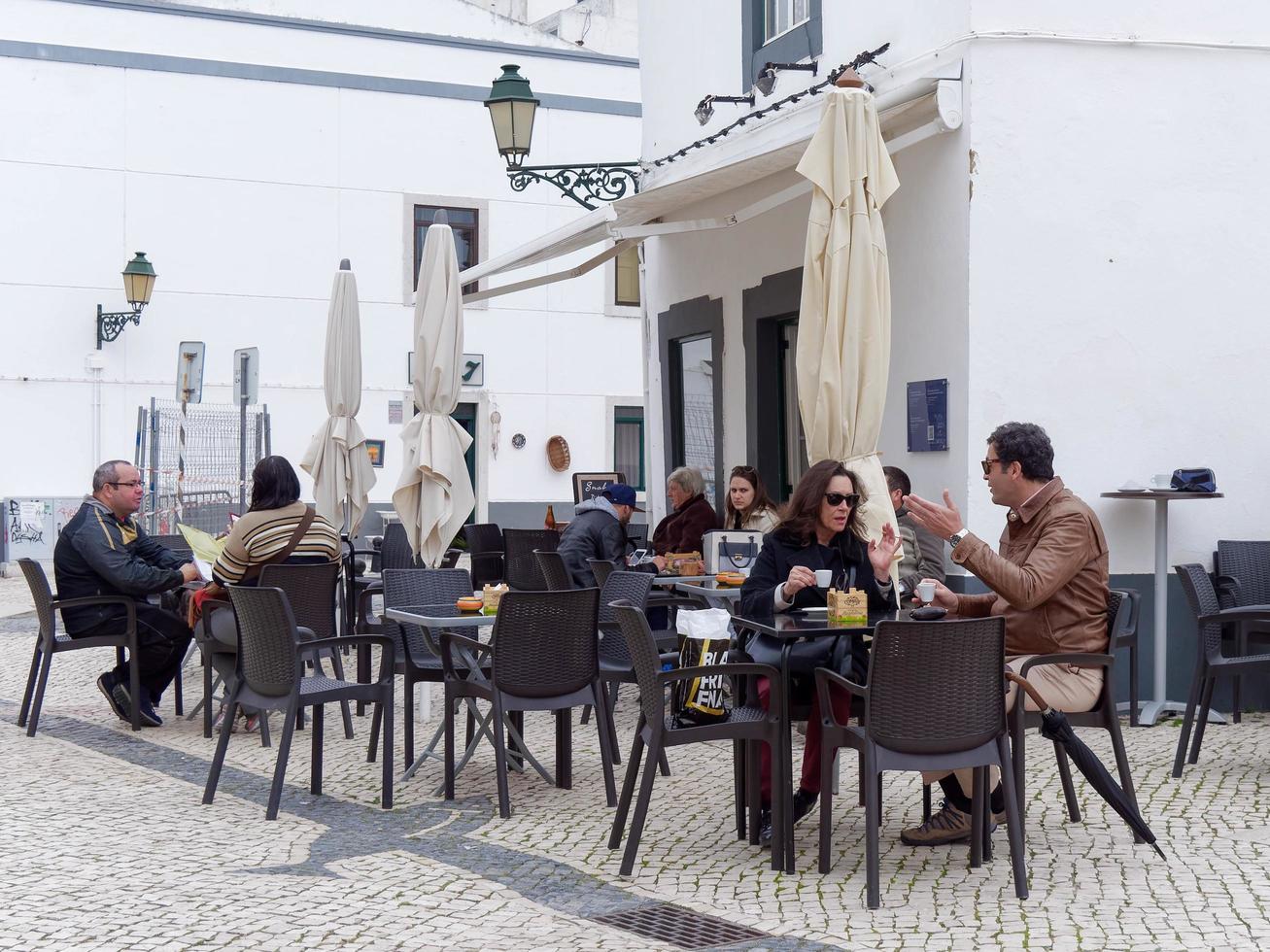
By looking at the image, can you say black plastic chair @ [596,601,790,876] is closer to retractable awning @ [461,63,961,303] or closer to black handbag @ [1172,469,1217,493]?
black handbag @ [1172,469,1217,493]

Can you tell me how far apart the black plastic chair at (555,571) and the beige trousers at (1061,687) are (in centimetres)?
365

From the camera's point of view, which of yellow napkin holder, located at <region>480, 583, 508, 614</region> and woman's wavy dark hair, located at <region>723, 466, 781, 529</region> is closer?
yellow napkin holder, located at <region>480, 583, 508, 614</region>

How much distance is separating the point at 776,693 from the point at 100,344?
17.6 meters

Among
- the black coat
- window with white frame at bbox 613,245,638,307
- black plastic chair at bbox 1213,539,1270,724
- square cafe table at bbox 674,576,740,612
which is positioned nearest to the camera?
the black coat

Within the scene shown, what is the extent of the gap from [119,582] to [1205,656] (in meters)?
5.64

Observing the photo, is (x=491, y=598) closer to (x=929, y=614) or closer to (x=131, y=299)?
(x=929, y=614)

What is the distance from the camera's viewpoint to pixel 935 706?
5.12 m

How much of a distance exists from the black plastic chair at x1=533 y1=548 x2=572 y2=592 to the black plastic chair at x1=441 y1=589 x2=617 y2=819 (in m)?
2.35

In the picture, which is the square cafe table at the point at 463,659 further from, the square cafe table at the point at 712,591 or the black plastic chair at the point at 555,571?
the black plastic chair at the point at 555,571

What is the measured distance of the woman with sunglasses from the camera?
586cm

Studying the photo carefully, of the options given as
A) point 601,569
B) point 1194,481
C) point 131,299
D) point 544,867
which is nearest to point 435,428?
point 601,569

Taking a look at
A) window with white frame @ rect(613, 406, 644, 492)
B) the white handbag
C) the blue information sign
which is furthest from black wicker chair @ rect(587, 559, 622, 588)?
window with white frame @ rect(613, 406, 644, 492)

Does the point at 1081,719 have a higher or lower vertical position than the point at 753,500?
lower

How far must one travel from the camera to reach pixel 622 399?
2427 cm
